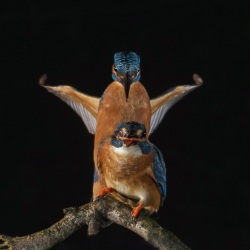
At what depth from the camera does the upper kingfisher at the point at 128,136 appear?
1.64 m

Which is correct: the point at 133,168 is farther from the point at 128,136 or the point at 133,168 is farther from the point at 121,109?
the point at 121,109

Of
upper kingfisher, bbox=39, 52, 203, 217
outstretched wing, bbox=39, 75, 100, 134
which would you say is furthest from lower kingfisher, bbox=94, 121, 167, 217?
outstretched wing, bbox=39, 75, 100, 134

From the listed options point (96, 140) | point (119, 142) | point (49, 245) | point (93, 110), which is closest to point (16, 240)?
point (49, 245)

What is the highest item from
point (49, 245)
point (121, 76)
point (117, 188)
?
point (121, 76)

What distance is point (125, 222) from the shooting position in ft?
5.38

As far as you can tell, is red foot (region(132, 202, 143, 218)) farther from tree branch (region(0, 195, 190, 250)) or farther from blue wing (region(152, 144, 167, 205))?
blue wing (region(152, 144, 167, 205))

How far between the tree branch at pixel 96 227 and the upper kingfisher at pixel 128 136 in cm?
4

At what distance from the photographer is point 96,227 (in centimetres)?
163

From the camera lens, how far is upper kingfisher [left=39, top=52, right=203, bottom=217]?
164 centimetres

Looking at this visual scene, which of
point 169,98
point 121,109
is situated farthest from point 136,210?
point 169,98

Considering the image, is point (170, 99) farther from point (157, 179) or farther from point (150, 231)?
point (150, 231)

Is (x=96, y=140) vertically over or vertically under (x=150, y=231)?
over

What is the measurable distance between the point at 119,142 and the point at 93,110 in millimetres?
512

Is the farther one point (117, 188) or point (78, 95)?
point (78, 95)
